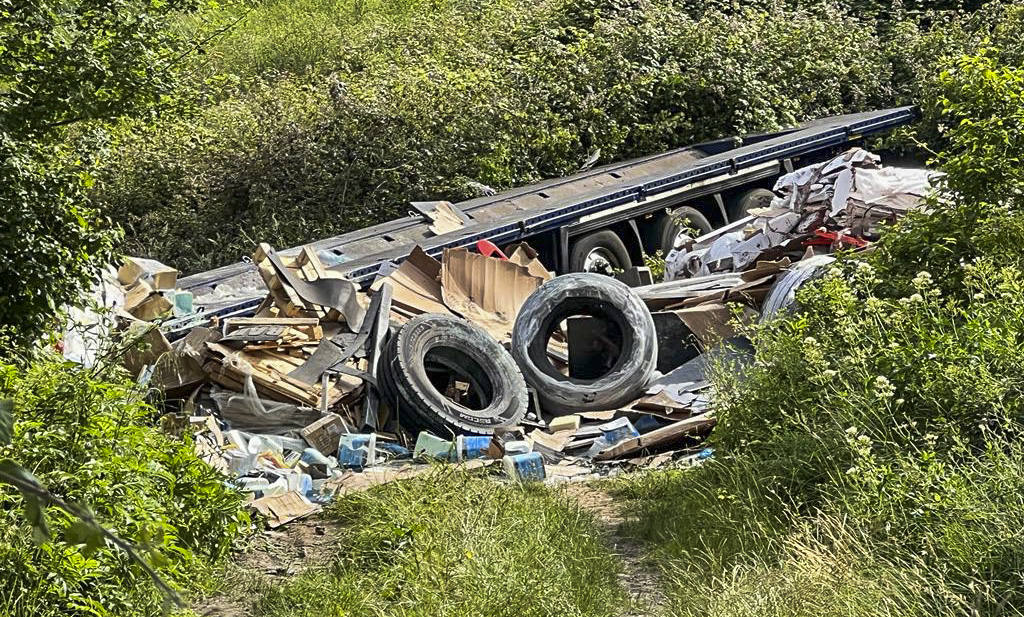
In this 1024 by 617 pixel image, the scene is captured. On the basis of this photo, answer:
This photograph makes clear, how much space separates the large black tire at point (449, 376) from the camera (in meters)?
9.30

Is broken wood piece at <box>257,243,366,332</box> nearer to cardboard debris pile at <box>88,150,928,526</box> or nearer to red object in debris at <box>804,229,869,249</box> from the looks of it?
cardboard debris pile at <box>88,150,928,526</box>

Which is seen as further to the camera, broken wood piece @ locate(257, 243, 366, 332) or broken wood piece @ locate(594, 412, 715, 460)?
broken wood piece @ locate(257, 243, 366, 332)

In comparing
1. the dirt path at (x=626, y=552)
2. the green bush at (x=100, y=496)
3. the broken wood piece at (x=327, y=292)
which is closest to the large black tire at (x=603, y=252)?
the broken wood piece at (x=327, y=292)

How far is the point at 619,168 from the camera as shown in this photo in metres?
15.6

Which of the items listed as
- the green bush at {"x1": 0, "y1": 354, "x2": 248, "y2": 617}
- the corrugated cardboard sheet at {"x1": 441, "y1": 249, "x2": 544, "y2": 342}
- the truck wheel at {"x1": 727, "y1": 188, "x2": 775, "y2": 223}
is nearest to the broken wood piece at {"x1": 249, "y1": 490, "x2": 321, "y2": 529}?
the green bush at {"x1": 0, "y1": 354, "x2": 248, "y2": 617}

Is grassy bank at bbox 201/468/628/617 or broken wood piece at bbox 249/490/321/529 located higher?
grassy bank at bbox 201/468/628/617

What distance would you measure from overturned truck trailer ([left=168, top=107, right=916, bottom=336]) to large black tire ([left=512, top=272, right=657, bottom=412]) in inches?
69.4

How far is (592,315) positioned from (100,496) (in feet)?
20.3

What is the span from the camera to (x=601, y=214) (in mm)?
13469

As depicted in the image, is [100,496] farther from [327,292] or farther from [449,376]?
[449,376]

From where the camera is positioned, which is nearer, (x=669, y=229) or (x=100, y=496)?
(x=100, y=496)

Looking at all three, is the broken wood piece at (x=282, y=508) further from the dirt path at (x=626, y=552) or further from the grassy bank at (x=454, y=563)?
the dirt path at (x=626, y=552)

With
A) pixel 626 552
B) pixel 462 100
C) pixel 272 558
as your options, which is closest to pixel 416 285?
pixel 272 558

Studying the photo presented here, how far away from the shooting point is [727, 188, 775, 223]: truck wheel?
1492 centimetres
